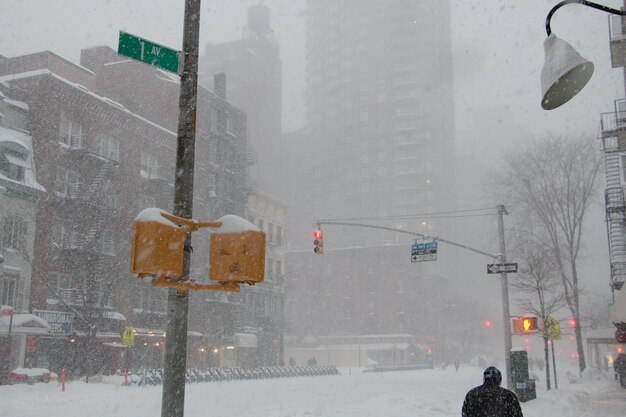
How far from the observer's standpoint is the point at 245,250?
5.66 m

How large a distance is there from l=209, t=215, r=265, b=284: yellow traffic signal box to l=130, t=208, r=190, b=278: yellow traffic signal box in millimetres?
299

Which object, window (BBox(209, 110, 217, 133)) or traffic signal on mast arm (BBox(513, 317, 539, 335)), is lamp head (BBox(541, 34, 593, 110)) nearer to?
traffic signal on mast arm (BBox(513, 317, 539, 335))

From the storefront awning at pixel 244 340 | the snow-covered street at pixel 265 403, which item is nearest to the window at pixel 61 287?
the snow-covered street at pixel 265 403

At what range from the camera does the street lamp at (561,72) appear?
17.3ft

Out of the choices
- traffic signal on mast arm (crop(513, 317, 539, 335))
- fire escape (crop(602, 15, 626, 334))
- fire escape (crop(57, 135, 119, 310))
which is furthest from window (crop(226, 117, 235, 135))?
traffic signal on mast arm (crop(513, 317, 539, 335))

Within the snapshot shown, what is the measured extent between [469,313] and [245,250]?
117 metres

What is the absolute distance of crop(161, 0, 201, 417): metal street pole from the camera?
19.7ft

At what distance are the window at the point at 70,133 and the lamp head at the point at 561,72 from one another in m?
42.8

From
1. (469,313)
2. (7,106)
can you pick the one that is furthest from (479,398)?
(469,313)

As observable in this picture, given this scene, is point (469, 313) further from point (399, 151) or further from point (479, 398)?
point (479, 398)

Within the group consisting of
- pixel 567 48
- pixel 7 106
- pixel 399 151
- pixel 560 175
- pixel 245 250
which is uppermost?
pixel 399 151

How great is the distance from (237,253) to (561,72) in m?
2.95

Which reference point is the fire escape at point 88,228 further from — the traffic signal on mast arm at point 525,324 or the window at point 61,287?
the traffic signal on mast arm at point 525,324

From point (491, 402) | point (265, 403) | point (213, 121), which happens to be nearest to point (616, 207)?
point (265, 403)
